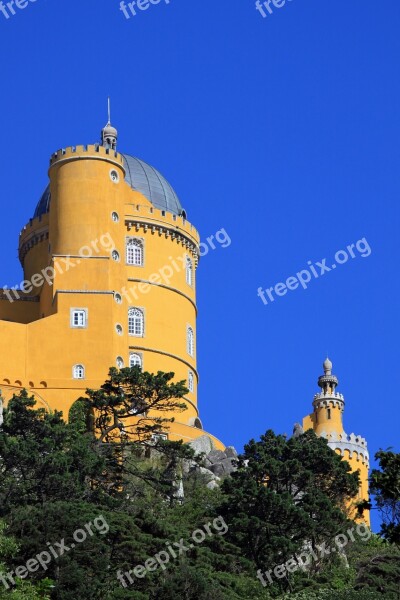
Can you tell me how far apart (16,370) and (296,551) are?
18463mm

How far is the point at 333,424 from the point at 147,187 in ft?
55.7

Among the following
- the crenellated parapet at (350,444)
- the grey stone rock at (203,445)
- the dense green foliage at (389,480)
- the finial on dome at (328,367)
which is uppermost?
the finial on dome at (328,367)

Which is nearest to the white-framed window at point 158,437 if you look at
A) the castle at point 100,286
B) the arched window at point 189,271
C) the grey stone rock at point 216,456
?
the castle at point 100,286

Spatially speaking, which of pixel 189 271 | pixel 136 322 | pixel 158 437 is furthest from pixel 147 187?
pixel 158 437

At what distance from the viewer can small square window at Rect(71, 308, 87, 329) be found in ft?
239

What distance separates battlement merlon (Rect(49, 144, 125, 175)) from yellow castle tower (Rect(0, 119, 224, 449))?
0.15ft

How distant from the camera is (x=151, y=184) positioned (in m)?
81.6

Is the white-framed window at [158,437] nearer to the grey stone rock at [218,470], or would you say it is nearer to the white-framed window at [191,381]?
the grey stone rock at [218,470]

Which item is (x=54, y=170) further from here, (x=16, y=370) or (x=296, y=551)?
(x=296, y=551)

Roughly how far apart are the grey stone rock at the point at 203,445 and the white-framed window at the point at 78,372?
19.8ft

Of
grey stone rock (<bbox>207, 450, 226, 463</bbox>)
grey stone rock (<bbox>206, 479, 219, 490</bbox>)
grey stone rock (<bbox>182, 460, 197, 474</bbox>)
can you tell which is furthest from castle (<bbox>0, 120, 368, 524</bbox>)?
grey stone rock (<bbox>206, 479, 219, 490</bbox>)

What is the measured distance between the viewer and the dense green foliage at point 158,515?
5091 centimetres

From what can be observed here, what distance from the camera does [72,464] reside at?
5975 centimetres

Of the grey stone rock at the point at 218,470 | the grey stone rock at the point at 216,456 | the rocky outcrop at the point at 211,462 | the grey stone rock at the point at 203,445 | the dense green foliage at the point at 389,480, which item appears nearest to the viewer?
the dense green foliage at the point at 389,480
